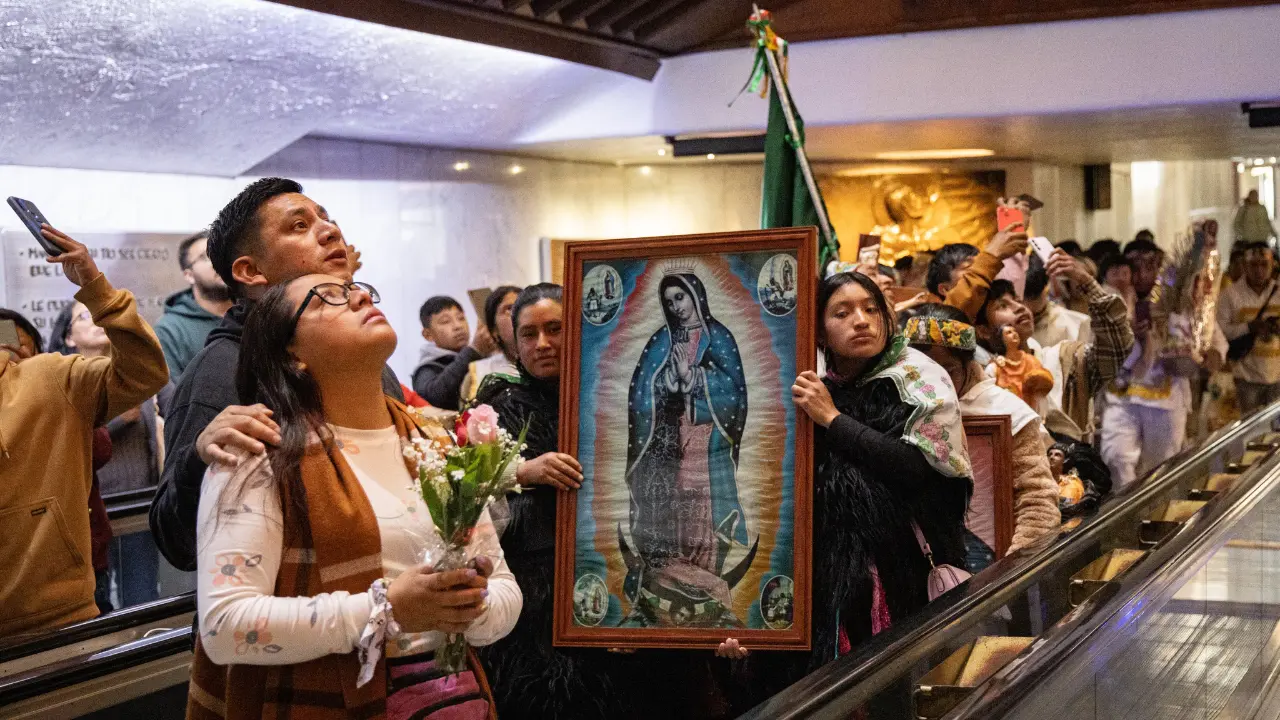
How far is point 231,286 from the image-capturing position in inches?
104

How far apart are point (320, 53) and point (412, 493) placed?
6.31 m

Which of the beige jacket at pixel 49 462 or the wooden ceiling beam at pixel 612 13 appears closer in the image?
the beige jacket at pixel 49 462

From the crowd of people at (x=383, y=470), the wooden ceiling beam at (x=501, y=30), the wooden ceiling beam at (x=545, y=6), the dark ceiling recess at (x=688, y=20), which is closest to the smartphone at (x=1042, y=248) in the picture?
the crowd of people at (x=383, y=470)

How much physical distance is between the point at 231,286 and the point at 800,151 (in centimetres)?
239

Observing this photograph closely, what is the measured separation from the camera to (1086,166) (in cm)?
1487

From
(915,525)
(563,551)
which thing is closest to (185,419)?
(563,551)

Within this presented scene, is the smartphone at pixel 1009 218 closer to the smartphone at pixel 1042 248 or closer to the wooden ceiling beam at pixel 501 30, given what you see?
the smartphone at pixel 1042 248

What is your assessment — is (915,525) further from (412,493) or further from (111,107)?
(111,107)

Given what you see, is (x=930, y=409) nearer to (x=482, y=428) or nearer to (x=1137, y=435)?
(x=482, y=428)

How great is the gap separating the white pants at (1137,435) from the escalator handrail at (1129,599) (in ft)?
9.84

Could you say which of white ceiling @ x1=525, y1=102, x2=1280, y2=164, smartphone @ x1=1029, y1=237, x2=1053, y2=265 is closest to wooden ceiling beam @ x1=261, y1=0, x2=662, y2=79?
white ceiling @ x1=525, y1=102, x2=1280, y2=164

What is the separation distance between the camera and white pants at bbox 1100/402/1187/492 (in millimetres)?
7602

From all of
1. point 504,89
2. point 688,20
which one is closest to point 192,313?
point 504,89

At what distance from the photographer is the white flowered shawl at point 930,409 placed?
3.08 meters
